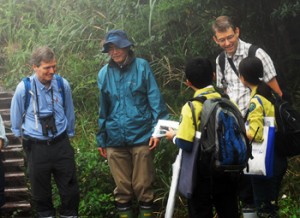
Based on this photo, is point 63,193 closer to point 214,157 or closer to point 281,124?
point 214,157

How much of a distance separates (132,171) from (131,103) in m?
0.77

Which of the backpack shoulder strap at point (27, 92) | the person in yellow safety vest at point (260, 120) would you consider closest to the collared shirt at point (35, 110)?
the backpack shoulder strap at point (27, 92)

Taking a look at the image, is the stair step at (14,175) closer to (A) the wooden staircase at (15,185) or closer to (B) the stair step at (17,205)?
(A) the wooden staircase at (15,185)

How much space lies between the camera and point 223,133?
4.45 m

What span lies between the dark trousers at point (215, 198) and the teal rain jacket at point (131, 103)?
53.3 inches

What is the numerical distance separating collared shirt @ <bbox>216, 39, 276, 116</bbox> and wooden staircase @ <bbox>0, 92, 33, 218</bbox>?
2.79 m

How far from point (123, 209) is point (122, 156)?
58 centimetres

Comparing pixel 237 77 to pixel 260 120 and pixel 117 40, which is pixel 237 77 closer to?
pixel 260 120

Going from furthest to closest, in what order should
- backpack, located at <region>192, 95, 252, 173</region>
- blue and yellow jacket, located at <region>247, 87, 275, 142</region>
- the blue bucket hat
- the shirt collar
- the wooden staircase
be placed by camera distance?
the wooden staircase, the blue bucket hat, blue and yellow jacket, located at <region>247, 87, 275, 142</region>, the shirt collar, backpack, located at <region>192, 95, 252, 173</region>

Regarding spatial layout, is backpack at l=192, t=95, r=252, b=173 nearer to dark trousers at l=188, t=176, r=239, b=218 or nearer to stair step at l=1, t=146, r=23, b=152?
dark trousers at l=188, t=176, r=239, b=218

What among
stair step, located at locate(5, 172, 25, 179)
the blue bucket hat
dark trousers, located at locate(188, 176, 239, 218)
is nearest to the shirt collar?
dark trousers, located at locate(188, 176, 239, 218)

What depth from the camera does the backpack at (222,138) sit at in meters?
4.44

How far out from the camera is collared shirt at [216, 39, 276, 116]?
17.5 feet

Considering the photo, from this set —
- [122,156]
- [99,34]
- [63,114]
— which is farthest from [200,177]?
[99,34]
